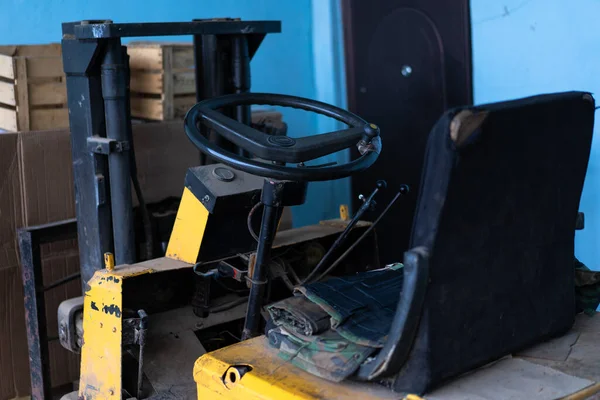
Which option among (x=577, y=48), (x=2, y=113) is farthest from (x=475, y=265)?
(x=2, y=113)

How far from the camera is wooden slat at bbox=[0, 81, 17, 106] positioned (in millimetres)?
3162

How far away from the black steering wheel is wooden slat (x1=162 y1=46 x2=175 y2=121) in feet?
3.32

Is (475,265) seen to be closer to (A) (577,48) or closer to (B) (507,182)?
(B) (507,182)

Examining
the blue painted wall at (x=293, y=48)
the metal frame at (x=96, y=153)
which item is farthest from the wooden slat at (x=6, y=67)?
the blue painted wall at (x=293, y=48)

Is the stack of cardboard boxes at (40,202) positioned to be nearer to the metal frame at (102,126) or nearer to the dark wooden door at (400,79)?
the metal frame at (102,126)

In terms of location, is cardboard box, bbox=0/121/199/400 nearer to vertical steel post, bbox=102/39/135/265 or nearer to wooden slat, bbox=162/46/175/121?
wooden slat, bbox=162/46/175/121

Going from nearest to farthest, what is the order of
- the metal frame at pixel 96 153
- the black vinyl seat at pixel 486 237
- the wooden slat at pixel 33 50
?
the black vinyl seat at pixel 486 237
the metal frame at pixel 96 153
the wooden slat at pixel 33 50

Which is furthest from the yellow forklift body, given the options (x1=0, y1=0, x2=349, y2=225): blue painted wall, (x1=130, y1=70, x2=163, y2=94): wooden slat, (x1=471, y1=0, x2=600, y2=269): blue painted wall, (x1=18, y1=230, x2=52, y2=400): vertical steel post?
(x1=0, y1=0, x2=349, y2=225): blue painted wall

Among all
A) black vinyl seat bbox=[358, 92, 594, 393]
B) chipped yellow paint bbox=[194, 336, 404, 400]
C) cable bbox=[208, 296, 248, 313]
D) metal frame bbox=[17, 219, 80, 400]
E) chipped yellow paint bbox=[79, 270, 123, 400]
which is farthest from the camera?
metal frame bbox=[17, 219, 80, 400]

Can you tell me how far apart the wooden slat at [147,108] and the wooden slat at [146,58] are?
0.45 feet

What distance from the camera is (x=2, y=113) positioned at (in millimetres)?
3266

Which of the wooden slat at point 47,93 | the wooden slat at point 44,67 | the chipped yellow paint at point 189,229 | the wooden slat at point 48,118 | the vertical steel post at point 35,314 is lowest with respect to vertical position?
the vertical steel post at point 35,314

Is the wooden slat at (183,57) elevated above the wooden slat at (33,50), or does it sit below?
below

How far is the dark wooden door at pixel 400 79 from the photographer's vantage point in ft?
13.4
